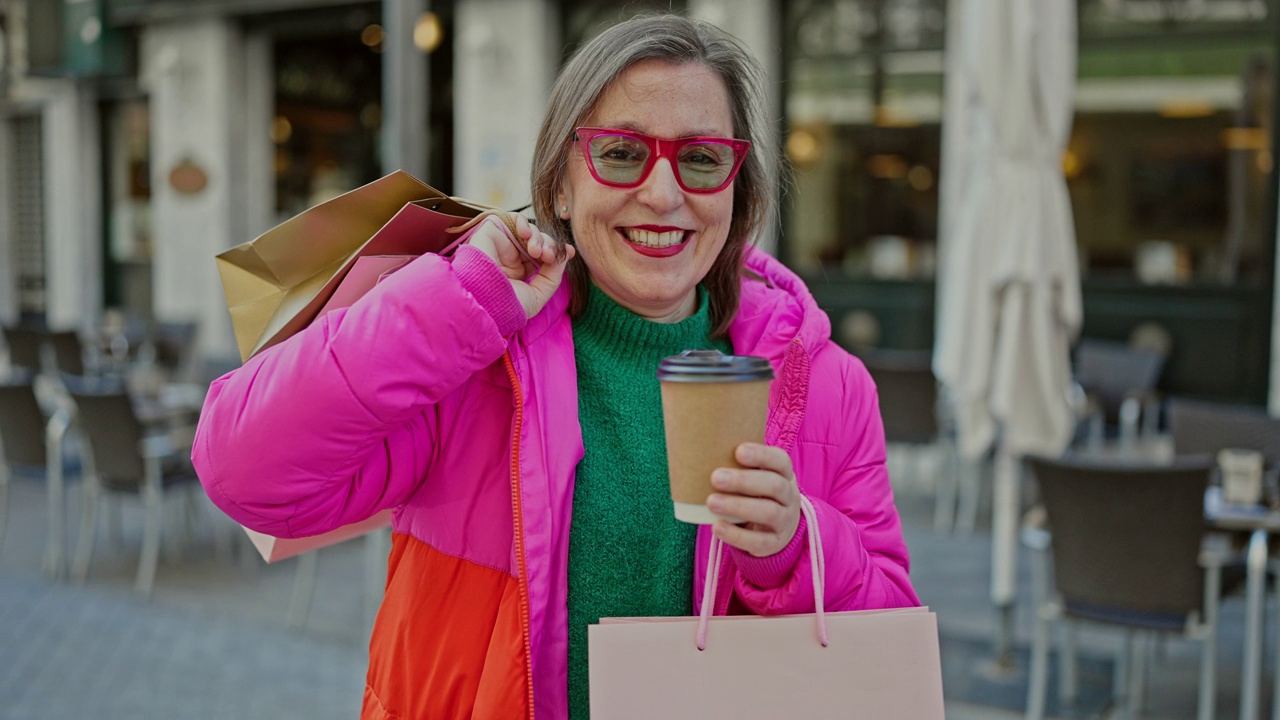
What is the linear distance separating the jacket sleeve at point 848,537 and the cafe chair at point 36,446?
612cm

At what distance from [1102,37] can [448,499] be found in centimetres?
881

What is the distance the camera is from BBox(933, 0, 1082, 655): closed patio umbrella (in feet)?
16.1

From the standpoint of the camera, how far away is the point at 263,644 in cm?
553

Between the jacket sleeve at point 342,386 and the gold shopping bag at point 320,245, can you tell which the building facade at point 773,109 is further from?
the jacket sleeve at point 342,386

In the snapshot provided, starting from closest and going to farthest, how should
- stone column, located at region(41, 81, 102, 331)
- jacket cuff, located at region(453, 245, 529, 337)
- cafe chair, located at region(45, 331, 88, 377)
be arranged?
jacket cuff, located at region(453, 245, 529, 337), cafe chair, located at region(45, 331, 88, 377), stone column, located at region(41, 81, 102, 331)

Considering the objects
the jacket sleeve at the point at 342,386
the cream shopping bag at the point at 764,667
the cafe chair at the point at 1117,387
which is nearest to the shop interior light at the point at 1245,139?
the cafe chair at the point at 1117,387

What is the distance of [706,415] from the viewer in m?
1.24

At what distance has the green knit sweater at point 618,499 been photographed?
1.58m

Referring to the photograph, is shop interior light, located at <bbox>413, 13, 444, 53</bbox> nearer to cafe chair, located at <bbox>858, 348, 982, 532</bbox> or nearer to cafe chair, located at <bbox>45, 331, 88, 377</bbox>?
cafe chair, located at <bbox>45, 331, 88, 377</bbox>

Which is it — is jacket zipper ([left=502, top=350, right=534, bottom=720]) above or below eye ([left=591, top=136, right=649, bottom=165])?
below

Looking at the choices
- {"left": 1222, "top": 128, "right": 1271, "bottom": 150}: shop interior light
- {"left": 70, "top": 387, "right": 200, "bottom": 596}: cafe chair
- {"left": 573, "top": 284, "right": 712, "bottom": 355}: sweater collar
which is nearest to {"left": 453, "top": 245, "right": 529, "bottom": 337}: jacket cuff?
{"left": 573, "top": 284, "right": 712, "bottom": 355}: sweater collar

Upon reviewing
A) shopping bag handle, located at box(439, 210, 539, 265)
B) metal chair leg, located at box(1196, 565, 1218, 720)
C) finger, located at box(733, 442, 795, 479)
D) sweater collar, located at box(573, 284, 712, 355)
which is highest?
shopping bag handle, located at box(439, 210, 539, 265)

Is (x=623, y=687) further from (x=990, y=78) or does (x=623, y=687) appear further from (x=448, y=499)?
(x=990, y=78)

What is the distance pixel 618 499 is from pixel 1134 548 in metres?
3.11
